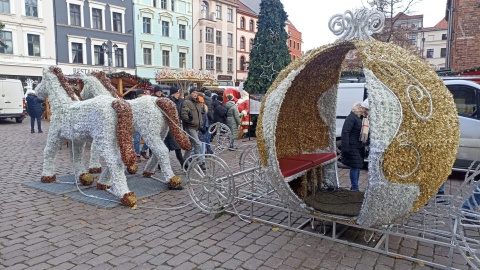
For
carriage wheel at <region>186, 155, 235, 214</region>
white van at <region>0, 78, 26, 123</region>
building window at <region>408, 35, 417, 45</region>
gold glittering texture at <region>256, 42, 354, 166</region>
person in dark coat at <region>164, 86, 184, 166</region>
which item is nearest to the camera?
carriage wheel at <region>186, 155, 235, 214</region>

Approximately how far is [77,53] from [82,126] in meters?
28.5

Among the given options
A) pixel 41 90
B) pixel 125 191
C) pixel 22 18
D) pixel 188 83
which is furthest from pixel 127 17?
pixel 125 191

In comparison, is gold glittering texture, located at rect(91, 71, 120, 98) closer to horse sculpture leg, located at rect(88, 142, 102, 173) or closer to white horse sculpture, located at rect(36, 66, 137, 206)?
white horse sculpture, located at rect(36, 66, 137, 206)

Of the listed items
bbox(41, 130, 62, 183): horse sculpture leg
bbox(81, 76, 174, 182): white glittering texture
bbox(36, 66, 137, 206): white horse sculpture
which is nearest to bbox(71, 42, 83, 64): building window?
bbox(41, 130, 62, 183): horse sculpture leg

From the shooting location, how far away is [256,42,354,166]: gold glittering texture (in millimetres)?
5309

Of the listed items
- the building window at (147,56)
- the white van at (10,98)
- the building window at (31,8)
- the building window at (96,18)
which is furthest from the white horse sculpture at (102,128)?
the building window at (147,56)

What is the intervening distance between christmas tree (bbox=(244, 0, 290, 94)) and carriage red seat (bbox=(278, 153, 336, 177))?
33.1 feet

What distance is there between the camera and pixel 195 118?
7.63 meters

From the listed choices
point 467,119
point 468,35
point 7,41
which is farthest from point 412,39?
point 7,41

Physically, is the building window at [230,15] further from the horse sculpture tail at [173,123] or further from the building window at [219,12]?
the horse sculpture tail at [173,123]

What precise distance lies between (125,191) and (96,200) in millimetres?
614

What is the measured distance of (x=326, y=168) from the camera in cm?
569

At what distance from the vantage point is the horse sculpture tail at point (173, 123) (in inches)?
252

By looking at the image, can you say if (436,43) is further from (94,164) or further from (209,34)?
(94,164)
